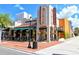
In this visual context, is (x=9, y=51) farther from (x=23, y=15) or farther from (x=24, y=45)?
(x=23, y=15)

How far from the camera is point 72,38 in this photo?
16953mm

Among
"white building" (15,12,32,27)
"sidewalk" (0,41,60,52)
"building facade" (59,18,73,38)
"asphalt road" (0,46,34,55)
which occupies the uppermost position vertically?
"white building" (15,12,32,27)

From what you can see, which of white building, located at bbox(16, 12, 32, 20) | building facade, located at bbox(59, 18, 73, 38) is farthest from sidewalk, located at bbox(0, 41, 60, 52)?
white building, located at bbox(16, 12, 32, 20)

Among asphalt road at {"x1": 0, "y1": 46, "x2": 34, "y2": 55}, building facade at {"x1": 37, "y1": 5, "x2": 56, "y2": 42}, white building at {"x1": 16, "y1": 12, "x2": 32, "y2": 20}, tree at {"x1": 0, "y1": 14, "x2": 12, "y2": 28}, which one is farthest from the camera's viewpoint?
tree at {"x1": 0, "y1": 14, "x2": 12, "y2": 28}

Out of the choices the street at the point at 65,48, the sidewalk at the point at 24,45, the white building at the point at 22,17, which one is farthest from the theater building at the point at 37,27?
the street at the point at 65,48

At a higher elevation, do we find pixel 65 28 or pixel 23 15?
pixel 23 15

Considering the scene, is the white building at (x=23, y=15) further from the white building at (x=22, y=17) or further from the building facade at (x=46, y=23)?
the building facade at (x=46, y=23)

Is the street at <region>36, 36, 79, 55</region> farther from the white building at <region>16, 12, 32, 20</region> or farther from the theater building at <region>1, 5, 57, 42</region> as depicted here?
the white building at <region>16, 12, 32, 20</region>

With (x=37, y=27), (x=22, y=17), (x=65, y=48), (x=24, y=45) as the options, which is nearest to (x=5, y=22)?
(x=22, y=17)

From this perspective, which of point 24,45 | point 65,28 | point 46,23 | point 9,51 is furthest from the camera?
point 24,45
